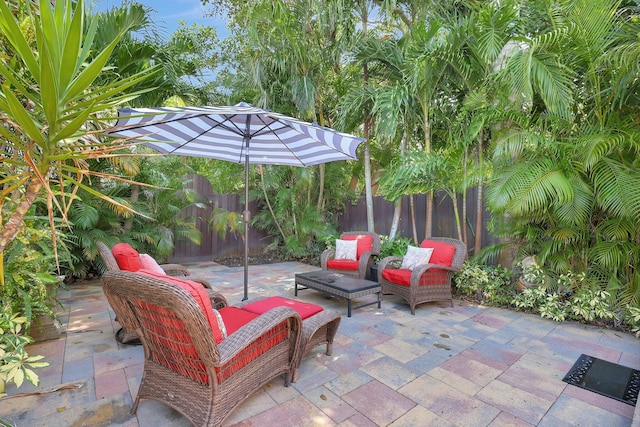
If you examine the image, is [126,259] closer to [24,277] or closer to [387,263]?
[24,277]

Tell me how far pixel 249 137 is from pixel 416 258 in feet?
8.88

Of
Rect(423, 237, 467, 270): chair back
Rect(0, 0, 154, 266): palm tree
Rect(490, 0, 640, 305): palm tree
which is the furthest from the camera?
Rect(423, 237, 467, 270): chair back

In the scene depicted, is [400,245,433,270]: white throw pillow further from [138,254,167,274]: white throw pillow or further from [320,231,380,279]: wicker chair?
[138,254,167,274]: white throw pillow

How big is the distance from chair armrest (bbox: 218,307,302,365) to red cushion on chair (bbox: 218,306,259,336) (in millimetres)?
343

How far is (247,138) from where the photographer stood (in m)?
4.01

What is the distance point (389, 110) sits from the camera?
4.92 m

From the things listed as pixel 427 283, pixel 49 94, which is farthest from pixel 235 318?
pixel 427 283

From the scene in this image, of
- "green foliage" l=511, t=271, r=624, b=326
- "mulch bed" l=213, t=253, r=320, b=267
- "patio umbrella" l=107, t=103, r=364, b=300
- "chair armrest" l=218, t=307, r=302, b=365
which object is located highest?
"patio umbrella" l=107, t=103, r=364, b=300

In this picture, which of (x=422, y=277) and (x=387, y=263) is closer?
(x=422, y=277)

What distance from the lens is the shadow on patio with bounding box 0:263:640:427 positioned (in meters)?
1.94

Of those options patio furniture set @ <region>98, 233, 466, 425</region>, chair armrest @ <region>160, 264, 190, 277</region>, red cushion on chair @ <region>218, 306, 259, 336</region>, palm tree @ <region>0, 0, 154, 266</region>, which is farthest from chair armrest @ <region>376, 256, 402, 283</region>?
palm tree @ <region>0, 0, 154, 266</region>

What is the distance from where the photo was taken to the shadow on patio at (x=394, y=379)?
6.36ft

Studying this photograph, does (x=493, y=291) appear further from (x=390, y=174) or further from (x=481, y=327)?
(x=390, y=174)

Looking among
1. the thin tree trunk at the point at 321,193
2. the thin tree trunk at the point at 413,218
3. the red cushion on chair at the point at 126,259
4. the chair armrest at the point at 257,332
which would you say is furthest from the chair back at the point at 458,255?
the thin tree trunk at the point at 321,193
